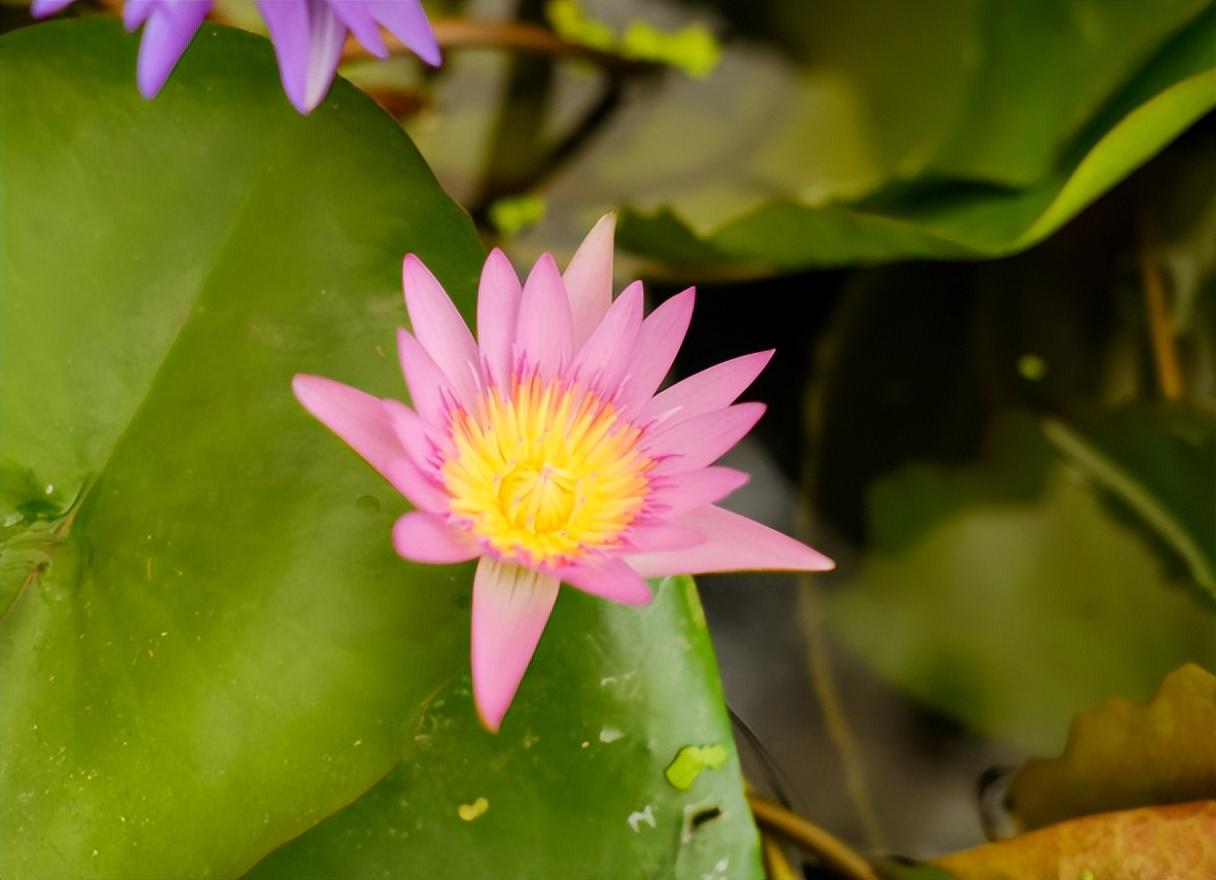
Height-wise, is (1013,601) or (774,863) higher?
(1013,601)

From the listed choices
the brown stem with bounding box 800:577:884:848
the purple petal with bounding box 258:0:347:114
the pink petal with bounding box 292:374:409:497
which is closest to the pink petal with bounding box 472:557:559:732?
the pink petal with bounding box 292:374:409:497

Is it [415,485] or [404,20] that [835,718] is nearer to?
[415,485]

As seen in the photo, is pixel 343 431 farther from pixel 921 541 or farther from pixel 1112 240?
pixel 1112 240

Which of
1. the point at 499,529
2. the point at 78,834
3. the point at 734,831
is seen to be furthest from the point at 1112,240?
the point at 78,834

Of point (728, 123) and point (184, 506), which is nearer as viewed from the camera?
point (184, 506)

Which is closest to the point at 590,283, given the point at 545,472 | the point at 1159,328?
the point at 545,472
